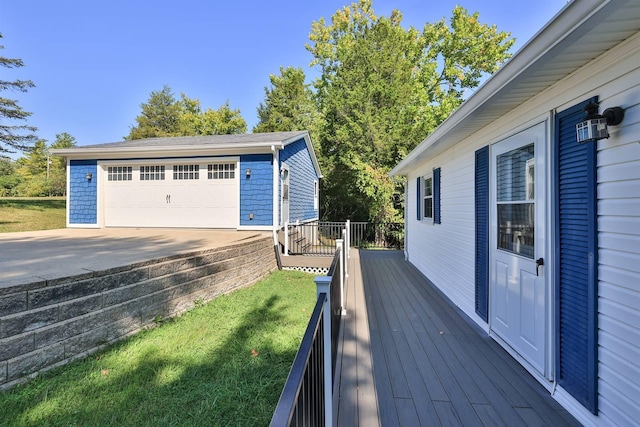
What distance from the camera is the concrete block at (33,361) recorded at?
223 centimetres

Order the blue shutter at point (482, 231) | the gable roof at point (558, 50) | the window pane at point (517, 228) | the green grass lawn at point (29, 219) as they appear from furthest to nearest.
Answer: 1. the green grass lawn at point (29, 219)
2. the blue shutter at point (482, 231)
3. the window pane at point (517, 228)
4. the gable roof at point (558, 50)

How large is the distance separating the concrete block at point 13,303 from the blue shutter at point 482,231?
4.50 m

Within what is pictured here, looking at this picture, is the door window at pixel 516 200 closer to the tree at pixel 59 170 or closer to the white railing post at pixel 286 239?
the white railing post at pixel 286 239

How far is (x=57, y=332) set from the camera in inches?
99.6

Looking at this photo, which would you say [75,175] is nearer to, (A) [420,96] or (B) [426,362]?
(B) [426,362]

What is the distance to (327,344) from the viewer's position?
1.91 m

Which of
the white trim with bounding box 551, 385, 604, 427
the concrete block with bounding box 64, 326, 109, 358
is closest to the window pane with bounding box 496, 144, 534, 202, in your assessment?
the white trim with bounding box 551, 385, 604, 427

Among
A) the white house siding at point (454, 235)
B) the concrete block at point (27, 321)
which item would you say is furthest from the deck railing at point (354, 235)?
the concrete block at point (27, 321)

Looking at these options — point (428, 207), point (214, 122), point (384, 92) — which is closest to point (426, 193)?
point (428, 207)

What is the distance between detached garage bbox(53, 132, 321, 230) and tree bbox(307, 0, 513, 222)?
17.8 ft

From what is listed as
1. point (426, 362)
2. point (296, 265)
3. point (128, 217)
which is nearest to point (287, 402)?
point (426, 362)

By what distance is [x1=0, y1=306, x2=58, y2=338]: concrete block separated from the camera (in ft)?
7.25

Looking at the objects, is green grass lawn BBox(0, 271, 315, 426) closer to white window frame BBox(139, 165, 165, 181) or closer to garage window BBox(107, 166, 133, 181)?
white window frame BBox(139, 165, 165, 181)

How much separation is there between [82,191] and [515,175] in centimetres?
1088
